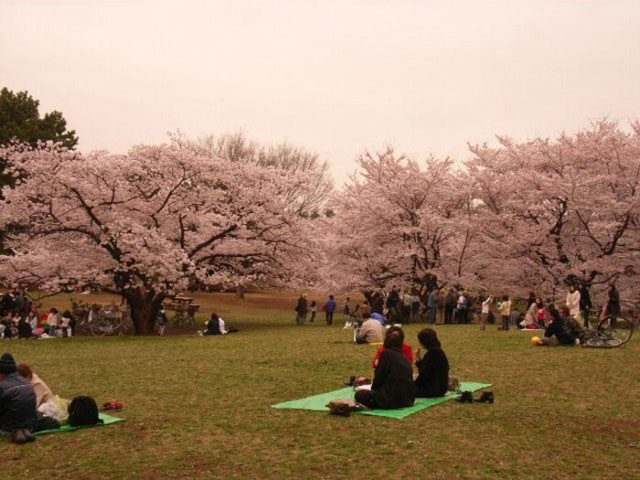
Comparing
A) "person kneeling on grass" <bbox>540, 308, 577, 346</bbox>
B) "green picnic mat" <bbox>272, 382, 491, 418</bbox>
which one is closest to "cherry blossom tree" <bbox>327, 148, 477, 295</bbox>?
"person kneeling on grass" <bbox>540, 308, 577, 346</bbox>

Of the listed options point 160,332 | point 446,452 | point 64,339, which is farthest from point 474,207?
point 446,452

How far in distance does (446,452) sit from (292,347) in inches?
434

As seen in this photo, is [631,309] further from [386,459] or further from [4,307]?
[4,307]

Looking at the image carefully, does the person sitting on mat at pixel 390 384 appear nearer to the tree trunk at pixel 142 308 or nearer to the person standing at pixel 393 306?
the tree trunk at pixel 142 308

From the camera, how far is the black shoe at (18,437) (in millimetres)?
7750

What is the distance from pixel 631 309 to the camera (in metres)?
24.4

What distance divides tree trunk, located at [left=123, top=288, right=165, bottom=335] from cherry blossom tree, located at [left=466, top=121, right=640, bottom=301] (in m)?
14.0

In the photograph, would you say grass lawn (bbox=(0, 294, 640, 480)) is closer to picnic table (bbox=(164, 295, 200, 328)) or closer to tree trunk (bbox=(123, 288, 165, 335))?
tree trunk (bbox=(123, 288, 165, 335))

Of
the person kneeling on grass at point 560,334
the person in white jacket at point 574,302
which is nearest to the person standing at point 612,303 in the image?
the person in white jacket at point 574,302

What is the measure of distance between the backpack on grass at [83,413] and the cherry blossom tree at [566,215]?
67.8ft

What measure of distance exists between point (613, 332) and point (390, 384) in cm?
929

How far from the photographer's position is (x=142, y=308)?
2444 centimetres

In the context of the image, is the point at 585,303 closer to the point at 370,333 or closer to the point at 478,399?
the point at 370,333

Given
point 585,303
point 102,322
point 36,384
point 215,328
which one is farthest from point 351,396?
point 102,322
